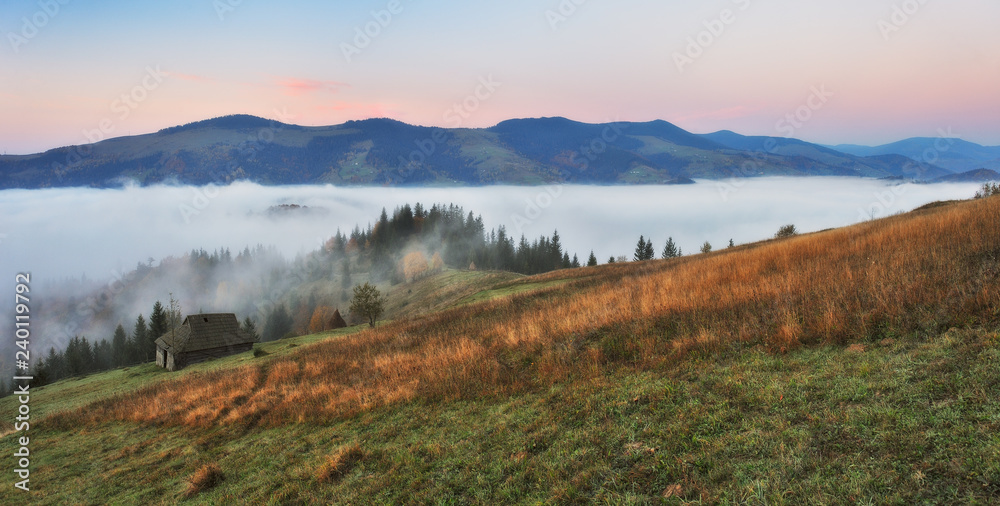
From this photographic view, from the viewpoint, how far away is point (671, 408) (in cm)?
650

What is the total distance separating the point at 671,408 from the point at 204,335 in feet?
165

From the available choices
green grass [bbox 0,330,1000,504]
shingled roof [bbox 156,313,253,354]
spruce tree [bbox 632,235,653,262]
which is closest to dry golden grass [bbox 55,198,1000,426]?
green grass [bbox 0,330,1000,504]

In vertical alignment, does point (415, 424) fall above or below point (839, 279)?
below

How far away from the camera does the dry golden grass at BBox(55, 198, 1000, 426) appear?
763 centimetres

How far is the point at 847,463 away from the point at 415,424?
7.56 metres

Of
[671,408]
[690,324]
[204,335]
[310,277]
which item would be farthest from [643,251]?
[310,277]

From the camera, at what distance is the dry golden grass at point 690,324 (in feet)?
25.0

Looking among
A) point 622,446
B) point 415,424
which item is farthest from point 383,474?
point 622,446

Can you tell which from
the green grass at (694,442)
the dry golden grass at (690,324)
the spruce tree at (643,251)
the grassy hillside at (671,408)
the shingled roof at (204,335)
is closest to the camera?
the green grass at (694,442)

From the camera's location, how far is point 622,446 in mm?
5855

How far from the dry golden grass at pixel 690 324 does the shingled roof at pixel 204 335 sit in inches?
1108

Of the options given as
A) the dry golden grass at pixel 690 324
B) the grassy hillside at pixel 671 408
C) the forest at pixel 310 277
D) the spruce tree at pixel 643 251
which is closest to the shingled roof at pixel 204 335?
the dry golden grass at pixel 690 324

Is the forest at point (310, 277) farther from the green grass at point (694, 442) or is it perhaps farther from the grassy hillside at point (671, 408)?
the green grass at point (694, 442)

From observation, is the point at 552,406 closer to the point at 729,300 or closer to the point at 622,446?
the point at 622,446
